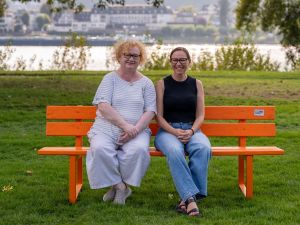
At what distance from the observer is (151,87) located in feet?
19.9

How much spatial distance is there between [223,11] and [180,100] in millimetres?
89974

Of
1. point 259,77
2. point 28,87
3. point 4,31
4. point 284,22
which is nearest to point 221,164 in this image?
point 28,87

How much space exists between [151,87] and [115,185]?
83 centimetres

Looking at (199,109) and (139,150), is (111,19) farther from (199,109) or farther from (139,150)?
(139,150)

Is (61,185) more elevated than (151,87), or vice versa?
(151,87)

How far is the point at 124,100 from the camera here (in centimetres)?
599

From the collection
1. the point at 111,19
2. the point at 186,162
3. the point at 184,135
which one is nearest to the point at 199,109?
the point at 184,135

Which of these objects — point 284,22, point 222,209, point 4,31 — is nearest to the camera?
point 222,209

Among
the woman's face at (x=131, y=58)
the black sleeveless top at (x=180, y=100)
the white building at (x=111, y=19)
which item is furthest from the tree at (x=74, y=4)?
the white building at (x=111, y=19)

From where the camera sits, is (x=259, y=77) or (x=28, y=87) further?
(x=259, y=77)

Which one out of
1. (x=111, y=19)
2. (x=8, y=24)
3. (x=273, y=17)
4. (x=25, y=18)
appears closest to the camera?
(x=273, y=17)

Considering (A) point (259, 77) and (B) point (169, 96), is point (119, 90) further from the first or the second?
(A) point (259, 77)

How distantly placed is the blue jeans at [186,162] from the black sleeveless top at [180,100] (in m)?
0.21

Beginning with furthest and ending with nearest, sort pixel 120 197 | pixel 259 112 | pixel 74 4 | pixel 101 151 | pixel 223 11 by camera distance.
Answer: pixel 223 11 → pixel 74 4 → pixel 259 112 → pixel 120 197 → pixel 101 151
